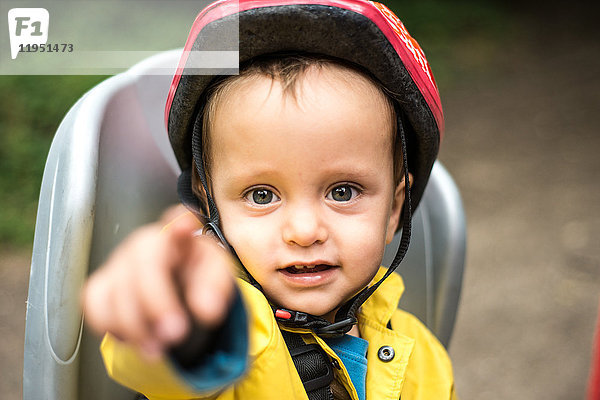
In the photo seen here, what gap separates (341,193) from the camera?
93cm

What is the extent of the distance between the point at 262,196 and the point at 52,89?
9.31 ft

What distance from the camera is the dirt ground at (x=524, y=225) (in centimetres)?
211

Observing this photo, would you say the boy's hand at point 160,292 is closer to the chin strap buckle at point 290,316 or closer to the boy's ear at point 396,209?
the chin strap buckle at point 290,316

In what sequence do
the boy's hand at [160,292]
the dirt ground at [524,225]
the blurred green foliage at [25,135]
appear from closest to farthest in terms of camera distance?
the boy's hand at [160,292] < the dirt ground at [524,225] < the blurred green foliage at [25,135]

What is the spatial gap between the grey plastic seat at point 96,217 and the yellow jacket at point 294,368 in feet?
0.56

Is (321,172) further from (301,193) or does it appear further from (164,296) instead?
(164,296)

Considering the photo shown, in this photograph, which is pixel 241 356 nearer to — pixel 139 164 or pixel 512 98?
pixel 139 164

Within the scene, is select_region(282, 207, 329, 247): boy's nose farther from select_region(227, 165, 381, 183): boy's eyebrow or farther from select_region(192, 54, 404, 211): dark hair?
select_region(192, 54, 404, 211): dark hair

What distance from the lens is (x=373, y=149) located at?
934mm

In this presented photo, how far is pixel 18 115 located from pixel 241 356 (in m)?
3.12

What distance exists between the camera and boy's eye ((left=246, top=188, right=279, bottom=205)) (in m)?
0.90

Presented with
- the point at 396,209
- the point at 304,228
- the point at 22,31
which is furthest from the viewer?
the point at 22,31

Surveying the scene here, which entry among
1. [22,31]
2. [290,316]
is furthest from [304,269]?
[22,31]

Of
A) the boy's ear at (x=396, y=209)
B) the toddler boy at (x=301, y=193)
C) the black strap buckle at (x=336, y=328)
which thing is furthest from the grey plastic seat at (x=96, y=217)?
the black strap buckle at (x=336, y=328)
